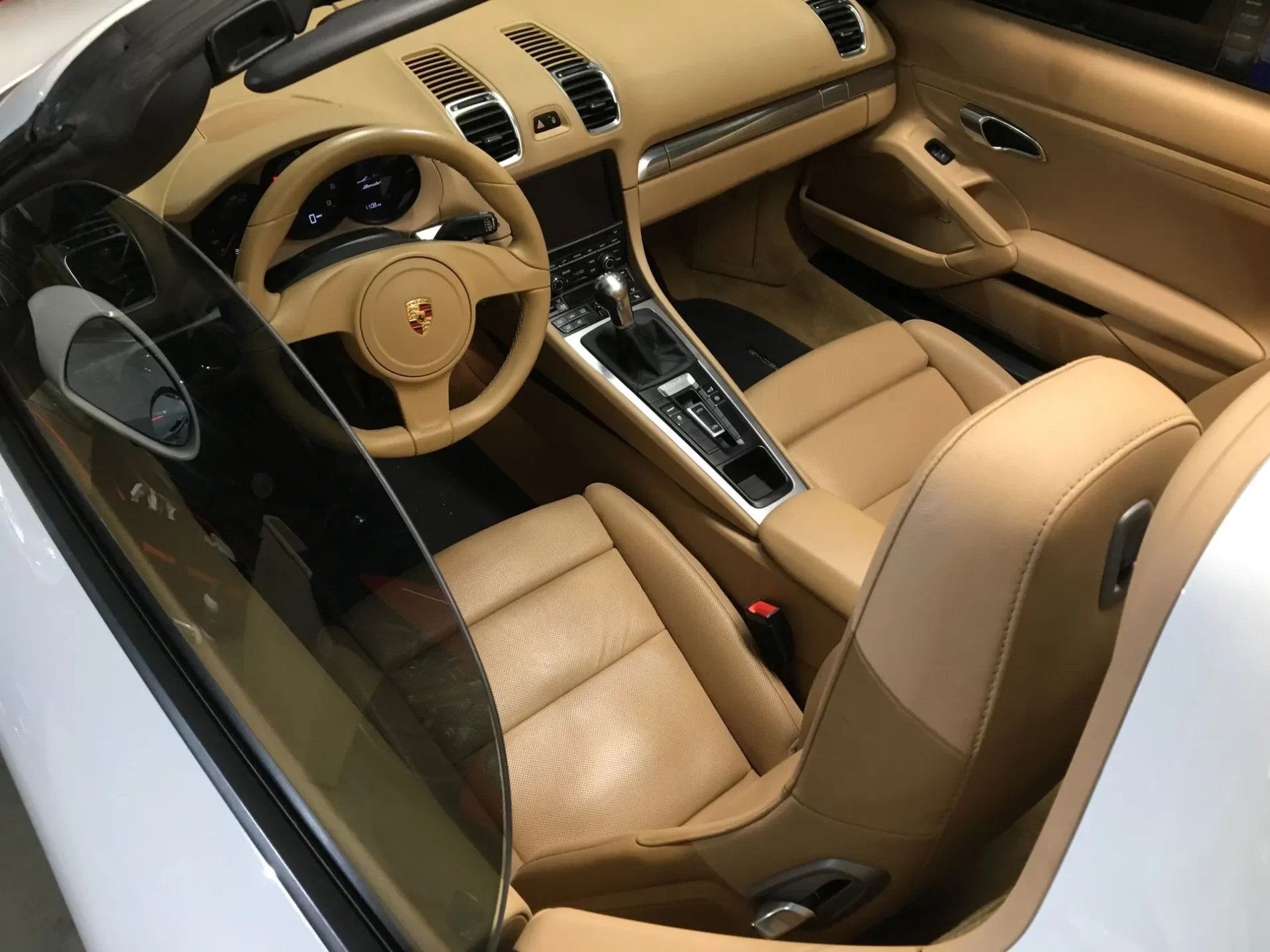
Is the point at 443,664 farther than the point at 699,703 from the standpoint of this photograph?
No

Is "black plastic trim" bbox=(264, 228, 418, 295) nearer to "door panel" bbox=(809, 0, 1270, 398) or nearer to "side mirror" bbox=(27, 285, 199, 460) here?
"side mirror" bbox=(27, 285, 199, 460)

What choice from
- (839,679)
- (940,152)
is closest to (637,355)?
(940,152)

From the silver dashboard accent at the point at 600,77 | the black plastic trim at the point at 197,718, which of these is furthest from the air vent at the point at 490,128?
the black plastic trim at the point at 197,718

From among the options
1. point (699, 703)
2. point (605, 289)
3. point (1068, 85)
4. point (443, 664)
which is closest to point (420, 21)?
point (605, 289)

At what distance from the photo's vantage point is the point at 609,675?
4.34ft

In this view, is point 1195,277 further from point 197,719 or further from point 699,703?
point 197,719

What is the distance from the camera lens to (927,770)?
0.67 m

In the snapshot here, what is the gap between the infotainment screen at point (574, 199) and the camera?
63.2 inches

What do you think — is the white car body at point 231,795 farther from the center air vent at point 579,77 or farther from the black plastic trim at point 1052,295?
the black plastic trim at point 1052,295

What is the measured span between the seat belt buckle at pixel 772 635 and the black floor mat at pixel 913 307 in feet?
2.66

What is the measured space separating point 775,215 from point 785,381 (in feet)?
2.38

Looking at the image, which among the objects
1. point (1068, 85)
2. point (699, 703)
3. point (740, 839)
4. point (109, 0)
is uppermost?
point (109, 0)

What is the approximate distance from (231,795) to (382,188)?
2.86 feet

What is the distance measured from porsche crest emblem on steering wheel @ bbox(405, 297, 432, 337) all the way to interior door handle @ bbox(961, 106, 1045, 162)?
1.14 m
